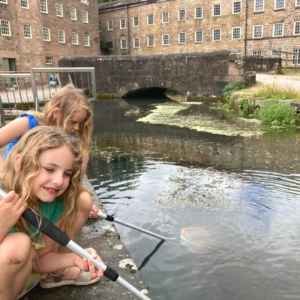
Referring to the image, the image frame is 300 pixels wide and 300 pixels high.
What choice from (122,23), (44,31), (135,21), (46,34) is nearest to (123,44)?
(122,23)

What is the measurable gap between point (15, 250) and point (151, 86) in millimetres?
15513

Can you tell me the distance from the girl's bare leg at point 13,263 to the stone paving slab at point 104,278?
1.20 ft

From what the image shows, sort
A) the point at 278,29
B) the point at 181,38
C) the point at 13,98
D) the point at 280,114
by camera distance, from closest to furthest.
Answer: the point at 13,98 → the point at 280,114 → the point at 278,29 → the point at 181,38

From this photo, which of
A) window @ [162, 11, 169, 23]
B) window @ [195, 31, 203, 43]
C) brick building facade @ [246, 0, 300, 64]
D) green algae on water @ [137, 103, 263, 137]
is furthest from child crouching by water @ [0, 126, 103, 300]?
window @ [162, 11, 169, 23]

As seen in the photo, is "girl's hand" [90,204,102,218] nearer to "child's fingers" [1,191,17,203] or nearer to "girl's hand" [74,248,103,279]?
"girl's hand" [74,248,103,279]

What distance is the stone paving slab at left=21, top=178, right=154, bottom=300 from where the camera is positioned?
1758 millimetres

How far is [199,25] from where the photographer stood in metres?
29.8

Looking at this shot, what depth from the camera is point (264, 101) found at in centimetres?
923

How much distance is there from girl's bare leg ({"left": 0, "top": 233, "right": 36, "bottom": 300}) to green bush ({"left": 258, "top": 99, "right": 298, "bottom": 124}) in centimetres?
785

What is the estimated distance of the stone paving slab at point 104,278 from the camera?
176 centimetres

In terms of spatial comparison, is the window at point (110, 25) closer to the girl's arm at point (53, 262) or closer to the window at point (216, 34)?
the window at point (216, 34)

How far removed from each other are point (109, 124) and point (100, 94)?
28.1 feet

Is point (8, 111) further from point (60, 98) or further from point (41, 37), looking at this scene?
point (41, 37)

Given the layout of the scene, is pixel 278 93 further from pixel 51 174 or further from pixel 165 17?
pixel 165 17
